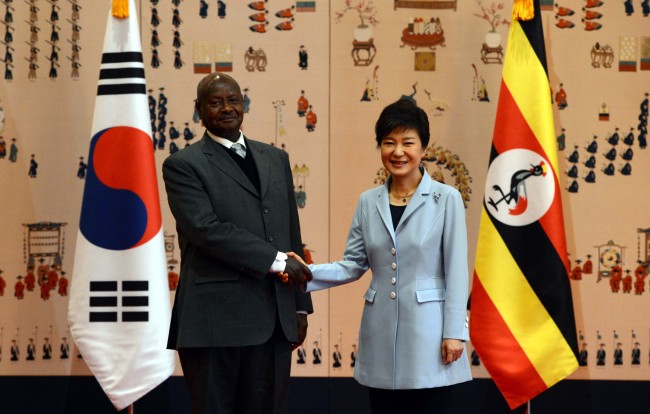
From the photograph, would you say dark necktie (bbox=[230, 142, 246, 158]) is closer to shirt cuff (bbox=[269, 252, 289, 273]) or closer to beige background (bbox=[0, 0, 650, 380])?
shirt cuff (bbox=[269, 252, 289, 273])

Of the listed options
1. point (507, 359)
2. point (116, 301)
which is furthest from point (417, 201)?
point (116, 301)

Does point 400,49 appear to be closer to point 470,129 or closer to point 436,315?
point 470,129

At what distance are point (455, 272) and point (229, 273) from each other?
2.51 ft

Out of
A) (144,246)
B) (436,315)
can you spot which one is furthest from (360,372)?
(144,246)

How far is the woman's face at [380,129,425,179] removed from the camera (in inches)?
103

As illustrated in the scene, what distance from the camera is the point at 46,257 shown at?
4055mm

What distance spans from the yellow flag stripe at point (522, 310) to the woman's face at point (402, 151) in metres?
1.04

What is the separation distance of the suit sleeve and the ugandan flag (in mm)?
1354

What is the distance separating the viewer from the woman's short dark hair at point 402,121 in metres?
2.63

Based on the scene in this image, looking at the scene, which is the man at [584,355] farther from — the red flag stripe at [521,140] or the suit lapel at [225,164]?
the suit lapel at [225,164]

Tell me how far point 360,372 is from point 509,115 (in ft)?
5.17

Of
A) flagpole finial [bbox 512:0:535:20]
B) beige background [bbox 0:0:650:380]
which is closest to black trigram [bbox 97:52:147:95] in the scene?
beige background [bbox 0:0:650:380]

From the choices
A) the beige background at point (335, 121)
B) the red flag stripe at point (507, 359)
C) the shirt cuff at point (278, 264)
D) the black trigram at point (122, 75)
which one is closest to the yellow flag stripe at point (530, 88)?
the beige background at point (335, 121)

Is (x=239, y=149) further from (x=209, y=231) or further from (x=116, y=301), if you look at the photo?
(x=116, y=301)
